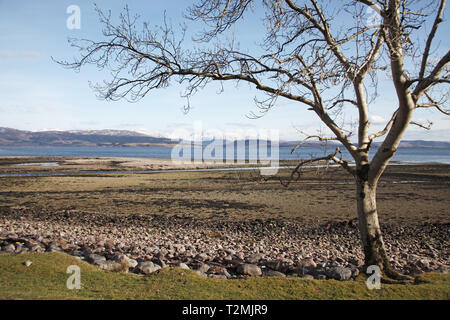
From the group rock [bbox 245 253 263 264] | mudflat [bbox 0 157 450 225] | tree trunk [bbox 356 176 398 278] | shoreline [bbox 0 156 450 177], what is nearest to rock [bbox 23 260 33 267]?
rock [bbox 245 253 263 264]

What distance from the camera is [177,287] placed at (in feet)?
19.6

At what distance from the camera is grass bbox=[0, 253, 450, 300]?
5.59m

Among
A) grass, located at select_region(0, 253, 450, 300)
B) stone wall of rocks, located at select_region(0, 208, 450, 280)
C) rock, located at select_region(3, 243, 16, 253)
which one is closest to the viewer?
grass, located at select_region(0, 253, 450, 300)

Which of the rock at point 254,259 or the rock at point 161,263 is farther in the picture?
the rock at point 254,259

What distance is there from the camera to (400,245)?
12844 millimetres

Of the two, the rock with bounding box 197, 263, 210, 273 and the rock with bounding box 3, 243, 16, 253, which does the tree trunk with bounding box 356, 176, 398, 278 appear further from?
the rock with bounding box 3, 243, 16, 253

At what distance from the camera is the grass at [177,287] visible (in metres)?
5.59

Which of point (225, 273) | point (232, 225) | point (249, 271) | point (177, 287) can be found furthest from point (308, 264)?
point (232, 225)

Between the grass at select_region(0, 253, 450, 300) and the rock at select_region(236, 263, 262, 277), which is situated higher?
the grass at select_region(0, 253, 450, 300)

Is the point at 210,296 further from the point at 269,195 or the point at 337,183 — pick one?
the point at 337,183

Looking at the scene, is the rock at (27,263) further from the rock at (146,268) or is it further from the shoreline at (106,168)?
the shoreline at (106,168)

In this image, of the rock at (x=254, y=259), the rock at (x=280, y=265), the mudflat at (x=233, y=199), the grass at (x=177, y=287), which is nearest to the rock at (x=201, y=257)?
the rock at (x=254, y=259)

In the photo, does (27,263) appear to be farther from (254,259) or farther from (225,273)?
(254,259)
